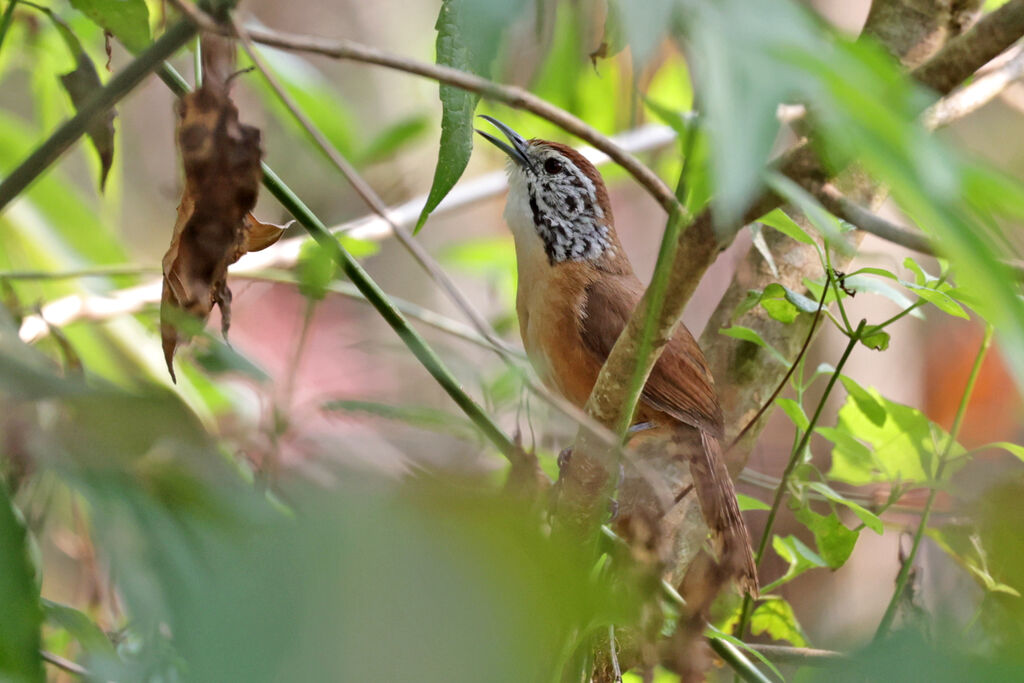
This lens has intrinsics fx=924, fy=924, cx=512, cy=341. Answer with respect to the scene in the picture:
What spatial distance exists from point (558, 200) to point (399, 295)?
13.0 feet

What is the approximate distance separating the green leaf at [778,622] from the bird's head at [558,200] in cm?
109

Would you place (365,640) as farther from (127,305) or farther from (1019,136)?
(1019,136)

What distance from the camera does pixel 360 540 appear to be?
44cm

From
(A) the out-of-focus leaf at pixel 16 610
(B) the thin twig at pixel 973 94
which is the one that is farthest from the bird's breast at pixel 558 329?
(A) the out-of-focus leaf at pixel 16 610

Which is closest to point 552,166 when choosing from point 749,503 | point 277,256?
point 277,256

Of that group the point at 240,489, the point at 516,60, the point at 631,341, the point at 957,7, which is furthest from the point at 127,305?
the point at 957,7

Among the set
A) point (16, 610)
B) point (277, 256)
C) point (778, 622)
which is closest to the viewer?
point (16, 610)

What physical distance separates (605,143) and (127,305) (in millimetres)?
1744

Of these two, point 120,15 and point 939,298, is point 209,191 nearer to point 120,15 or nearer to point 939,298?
point 120,15

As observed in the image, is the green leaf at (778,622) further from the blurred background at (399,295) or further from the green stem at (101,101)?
the green stem at (101,101)

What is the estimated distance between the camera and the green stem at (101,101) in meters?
0.82

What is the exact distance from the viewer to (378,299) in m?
1.16

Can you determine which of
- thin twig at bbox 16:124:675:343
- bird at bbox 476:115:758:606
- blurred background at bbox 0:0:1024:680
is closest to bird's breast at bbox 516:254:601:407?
bird at bbox 476:115:758:606

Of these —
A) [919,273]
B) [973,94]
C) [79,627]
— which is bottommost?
[79,627]
